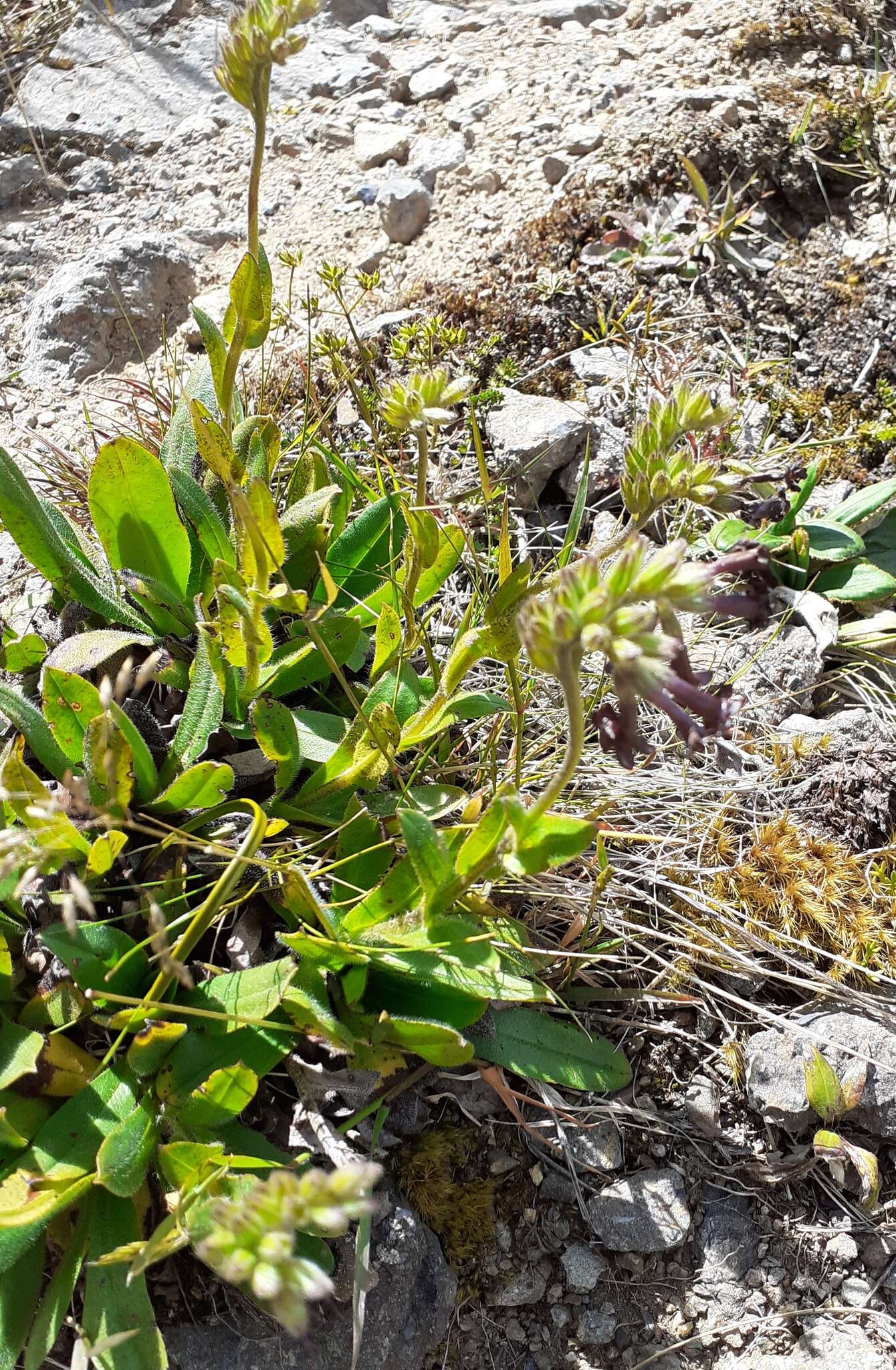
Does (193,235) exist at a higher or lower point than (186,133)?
lower

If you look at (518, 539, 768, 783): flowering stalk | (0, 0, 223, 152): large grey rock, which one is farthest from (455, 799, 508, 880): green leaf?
(0, 0, 223, 152): large grey rock

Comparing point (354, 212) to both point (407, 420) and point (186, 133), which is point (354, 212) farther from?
point (407, 420)

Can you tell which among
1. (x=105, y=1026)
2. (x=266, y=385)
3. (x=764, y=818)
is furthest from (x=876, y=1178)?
(x=266, y=385)

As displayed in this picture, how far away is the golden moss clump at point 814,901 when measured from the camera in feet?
7.15

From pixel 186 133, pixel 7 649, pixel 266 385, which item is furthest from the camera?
pixel 186 133

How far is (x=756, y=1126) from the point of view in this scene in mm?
2078

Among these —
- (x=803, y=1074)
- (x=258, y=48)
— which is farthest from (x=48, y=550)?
(x=803, y=1074)

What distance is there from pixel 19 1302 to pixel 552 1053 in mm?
1046

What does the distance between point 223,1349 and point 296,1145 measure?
1.19 feet

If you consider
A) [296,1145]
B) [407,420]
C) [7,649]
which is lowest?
[296,1145]

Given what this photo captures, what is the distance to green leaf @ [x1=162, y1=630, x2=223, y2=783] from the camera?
201 cm

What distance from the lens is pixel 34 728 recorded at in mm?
1921

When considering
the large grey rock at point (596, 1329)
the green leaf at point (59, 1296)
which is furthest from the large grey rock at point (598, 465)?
the green leaf at point (59, 1296)

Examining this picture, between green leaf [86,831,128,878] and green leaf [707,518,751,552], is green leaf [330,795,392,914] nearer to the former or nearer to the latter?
green leaf [86,831,128,878]
